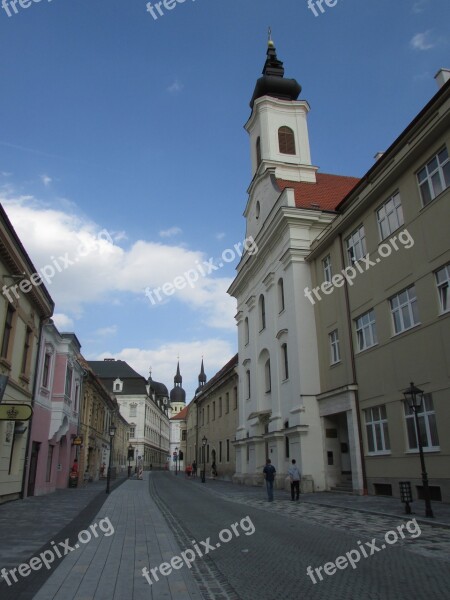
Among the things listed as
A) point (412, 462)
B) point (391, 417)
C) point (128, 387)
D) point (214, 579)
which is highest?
point (128, 387)

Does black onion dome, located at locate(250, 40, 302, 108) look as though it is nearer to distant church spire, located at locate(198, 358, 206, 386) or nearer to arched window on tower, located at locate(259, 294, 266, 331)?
arched window on tower, located at locate(259, 294, 266, 331)

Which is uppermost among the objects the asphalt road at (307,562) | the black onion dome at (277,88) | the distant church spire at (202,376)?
the black onion dome at (277,88)

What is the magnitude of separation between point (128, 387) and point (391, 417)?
249 feet

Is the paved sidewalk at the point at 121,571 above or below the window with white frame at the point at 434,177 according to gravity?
below

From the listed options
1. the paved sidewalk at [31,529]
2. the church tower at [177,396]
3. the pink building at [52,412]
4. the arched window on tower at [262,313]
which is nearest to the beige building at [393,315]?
the arched window on tower at [262,313]

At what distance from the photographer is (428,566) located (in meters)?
7.34

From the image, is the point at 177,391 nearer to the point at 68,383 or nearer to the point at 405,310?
the point at 68,383

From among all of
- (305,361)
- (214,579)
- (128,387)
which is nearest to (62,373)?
(305,361)

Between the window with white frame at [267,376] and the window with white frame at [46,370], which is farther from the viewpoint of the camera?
the window with white frame at [267,376]

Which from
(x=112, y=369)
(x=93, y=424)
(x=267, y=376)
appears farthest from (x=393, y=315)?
(x=112, y=369)

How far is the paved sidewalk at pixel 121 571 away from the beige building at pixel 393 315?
31.8 feet

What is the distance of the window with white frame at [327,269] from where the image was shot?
25184 mm

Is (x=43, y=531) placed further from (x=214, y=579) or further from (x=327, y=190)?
(x=327, y=190)

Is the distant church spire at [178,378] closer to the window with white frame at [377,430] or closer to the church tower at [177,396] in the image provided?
the church tower at [177,396]
